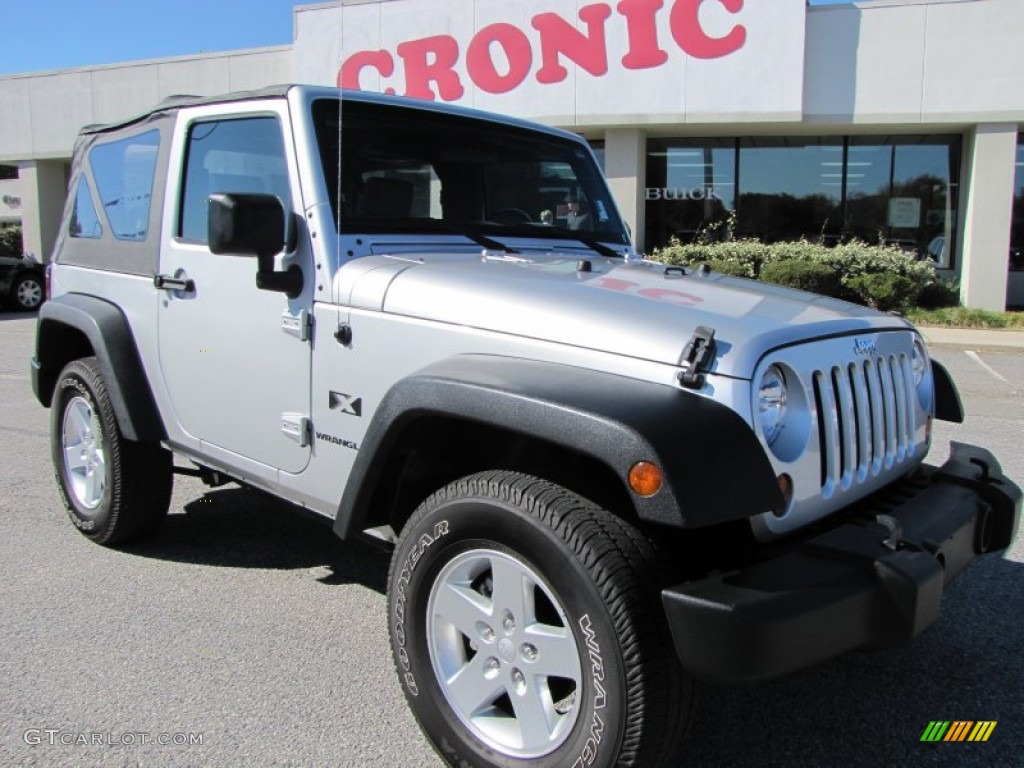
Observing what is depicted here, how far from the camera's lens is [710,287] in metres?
3.00

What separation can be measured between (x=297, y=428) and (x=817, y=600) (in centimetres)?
185

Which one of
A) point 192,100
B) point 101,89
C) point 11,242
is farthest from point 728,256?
point 11,242

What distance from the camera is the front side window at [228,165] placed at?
3.29 m

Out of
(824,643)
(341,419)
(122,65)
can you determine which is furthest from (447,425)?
(122,65)

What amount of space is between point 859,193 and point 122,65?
17.1 metres

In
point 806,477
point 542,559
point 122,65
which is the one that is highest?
point 122,65

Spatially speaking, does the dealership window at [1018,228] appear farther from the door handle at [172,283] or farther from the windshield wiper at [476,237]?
the door handle at [172,283]

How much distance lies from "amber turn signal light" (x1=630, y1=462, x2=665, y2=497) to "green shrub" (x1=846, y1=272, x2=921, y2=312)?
13.8 m

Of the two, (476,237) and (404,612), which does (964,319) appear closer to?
(476,237)

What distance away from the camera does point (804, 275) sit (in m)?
14.3

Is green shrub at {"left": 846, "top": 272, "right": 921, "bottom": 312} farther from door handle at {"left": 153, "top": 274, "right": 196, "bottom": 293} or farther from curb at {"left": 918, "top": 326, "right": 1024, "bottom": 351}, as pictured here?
door handle at {"left": 153, "top": 274, "right": 196, "bottom": 293}

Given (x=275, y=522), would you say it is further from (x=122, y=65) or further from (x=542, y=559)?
(x=122, y=65)

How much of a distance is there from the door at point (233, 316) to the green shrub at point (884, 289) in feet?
42.8

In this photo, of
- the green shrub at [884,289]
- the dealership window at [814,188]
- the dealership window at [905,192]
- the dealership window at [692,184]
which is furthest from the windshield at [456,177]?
the dealership window at [905,192]
